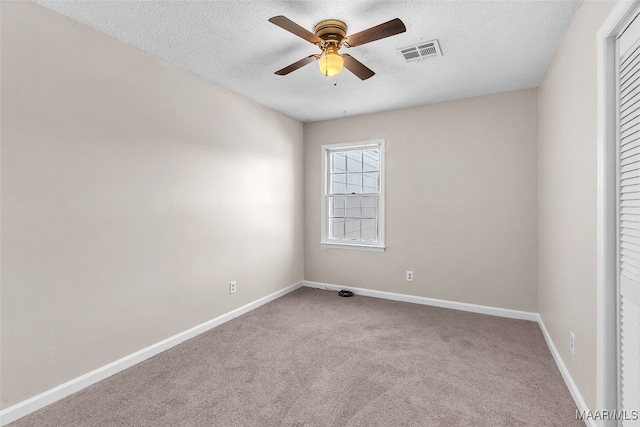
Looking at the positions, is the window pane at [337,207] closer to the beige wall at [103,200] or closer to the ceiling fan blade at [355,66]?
the beige wall at [103,200]

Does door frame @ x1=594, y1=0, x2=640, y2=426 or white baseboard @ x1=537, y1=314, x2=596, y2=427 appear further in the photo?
white baseboard @ x1=537, y1=314, x2=596, y2=427

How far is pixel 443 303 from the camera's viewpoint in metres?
3.75

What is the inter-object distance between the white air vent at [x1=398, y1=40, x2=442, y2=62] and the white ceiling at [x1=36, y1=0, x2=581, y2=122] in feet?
0.17

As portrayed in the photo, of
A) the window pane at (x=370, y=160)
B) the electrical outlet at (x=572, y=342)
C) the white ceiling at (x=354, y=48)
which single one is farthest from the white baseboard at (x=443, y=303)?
the white ceiling at (x=354, y=48)

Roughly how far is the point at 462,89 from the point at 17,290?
164 inches

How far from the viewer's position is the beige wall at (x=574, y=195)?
1.68 m

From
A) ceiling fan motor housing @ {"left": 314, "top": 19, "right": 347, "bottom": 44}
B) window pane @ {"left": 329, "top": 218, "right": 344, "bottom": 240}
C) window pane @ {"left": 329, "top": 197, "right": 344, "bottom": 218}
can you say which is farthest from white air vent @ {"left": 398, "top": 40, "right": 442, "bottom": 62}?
window pane @ {"left": 329, "top": 218, "right": 344, "bottom": 240}

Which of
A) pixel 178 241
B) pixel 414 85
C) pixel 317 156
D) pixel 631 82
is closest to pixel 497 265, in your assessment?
pixel 414 85

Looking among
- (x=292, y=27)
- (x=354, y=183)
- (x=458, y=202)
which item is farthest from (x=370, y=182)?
(x=292, y=27)

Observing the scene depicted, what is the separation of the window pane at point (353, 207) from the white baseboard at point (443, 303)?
3.54ft

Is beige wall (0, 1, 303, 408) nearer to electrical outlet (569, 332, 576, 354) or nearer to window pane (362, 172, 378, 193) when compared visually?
→ window pane (362, 172, 378, 193)

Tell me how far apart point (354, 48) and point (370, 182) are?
213cm

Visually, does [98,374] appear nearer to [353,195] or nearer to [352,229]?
[352,229]

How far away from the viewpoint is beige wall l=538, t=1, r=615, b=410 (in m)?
1.68
